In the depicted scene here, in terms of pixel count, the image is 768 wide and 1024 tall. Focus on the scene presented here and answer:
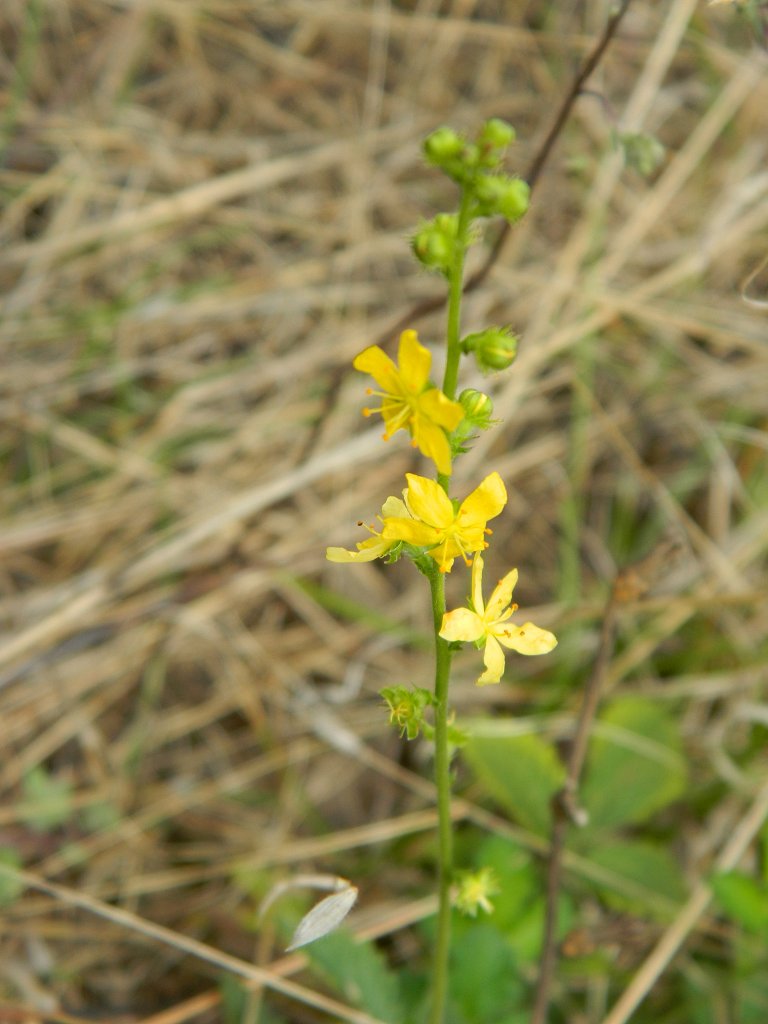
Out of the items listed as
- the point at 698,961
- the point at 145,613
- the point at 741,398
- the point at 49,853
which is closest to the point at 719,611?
the point at 741,398

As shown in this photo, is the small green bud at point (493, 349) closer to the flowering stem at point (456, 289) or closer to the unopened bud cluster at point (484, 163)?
the flowering stem at point (456, 289)

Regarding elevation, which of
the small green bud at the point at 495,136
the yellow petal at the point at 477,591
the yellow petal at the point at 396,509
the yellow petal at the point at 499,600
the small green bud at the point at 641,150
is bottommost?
the yellow petal at the point at 499,600

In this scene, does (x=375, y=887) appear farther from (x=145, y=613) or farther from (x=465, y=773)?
(x=145, y=613)

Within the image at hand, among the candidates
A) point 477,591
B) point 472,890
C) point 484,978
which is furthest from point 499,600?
point 484,978

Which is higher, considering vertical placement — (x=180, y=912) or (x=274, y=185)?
(x=274, y=185)

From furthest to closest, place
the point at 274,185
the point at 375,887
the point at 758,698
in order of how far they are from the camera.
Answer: the point at 274,185 < the point at 758,698 < the point at 375,887

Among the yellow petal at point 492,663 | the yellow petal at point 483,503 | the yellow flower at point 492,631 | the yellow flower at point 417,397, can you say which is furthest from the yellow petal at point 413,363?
the yellow petal at point 492,663
